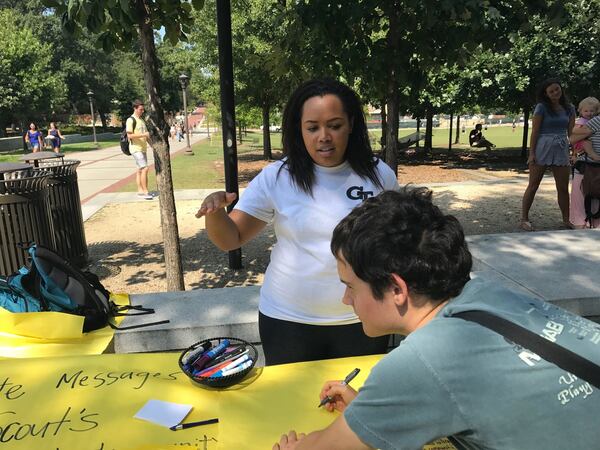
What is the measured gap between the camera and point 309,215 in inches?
78.8

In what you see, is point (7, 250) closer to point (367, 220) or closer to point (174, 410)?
point (174, 410)

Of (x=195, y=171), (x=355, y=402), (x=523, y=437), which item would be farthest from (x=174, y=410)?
(x=195, y=171)

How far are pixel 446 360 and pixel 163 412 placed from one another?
36.1 inches

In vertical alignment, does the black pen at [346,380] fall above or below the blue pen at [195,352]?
below

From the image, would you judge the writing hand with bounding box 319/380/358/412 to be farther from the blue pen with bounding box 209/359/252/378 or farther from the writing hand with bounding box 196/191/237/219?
the writing hand with bounding box 196/191/237/219

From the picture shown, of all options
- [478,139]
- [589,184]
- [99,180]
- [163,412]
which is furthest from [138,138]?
[478,139]

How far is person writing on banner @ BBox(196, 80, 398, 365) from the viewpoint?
1.98m

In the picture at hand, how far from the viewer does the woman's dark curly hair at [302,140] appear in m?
2.05

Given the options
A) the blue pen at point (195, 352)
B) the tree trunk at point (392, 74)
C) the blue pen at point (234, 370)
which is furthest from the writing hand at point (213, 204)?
the tree trunk at point (392, 74)

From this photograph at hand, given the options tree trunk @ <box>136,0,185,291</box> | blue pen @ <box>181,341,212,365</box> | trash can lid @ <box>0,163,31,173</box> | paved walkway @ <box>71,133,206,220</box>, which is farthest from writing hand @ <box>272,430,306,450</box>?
paved walkway @ <box>71,133,206,220</box>

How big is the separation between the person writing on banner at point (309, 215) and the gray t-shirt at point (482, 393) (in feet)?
3.09

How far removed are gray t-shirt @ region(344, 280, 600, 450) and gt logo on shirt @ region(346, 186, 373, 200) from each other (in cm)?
105

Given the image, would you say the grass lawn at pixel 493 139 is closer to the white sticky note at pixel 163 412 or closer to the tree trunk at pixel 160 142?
the tree trunk at pixel 160 142

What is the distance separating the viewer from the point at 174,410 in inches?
60.1
